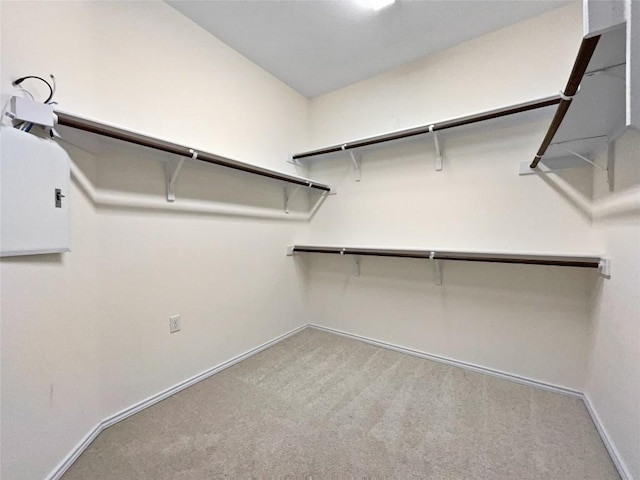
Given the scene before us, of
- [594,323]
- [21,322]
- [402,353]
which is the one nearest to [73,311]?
[21,322]

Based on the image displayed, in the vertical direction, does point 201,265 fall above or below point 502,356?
above

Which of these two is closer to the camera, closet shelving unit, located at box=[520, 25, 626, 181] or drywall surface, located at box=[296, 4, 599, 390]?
closet shelving unit, located at box=[520, 25, 626, 181]

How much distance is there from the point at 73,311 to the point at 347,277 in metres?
2.06

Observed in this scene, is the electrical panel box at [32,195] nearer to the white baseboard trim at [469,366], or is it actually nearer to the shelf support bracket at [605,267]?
the white baseboard trim at [469,366]

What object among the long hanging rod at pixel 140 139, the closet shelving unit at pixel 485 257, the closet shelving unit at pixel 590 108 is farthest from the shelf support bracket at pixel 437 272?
the long hanging rod at pixel 140 139

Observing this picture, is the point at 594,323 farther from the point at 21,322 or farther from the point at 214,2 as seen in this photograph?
the point at 214,2

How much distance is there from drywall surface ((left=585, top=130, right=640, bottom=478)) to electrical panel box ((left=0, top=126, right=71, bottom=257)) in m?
2.48

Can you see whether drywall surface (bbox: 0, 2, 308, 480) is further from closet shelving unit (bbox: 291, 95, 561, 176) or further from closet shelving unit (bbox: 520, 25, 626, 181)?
closet shelving unit (bbox: 520, 25, 626, 181)

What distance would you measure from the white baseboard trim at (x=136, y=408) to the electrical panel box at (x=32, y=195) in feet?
3.10

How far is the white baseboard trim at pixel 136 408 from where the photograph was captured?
1.17 m

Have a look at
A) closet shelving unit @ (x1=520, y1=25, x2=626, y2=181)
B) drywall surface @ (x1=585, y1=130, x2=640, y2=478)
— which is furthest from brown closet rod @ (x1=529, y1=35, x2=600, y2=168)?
drywall surface @ (x1=585, y1=130, x2=640, y2=478)

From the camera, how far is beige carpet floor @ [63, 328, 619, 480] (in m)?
1.20

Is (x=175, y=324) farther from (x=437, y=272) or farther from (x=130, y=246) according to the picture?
(x=437, y=272)

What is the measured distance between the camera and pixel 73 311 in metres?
1.26
